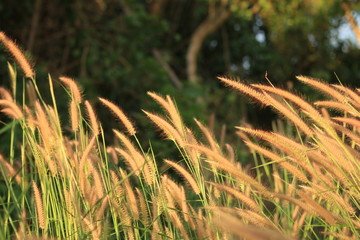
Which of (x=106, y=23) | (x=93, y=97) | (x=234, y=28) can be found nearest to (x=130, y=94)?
(x=93, y=97)

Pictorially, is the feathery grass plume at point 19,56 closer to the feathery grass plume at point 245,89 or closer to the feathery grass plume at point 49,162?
the feathery grass plume at point 49,162

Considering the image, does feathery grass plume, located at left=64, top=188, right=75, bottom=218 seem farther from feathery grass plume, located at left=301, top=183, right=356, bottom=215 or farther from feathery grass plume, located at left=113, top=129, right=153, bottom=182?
feathery grass plume, located at left=301, top=183, right=356, bottom=215

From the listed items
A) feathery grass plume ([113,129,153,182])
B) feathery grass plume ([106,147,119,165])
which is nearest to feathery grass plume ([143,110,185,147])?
feathery grass plume ([113,129,153,182])

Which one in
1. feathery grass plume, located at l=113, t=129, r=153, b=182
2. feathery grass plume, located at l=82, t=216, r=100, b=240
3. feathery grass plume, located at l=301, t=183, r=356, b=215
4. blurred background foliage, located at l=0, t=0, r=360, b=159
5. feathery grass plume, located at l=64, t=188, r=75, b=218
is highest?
blurred background foliage, located at l=0, t=0, r=360, b=159

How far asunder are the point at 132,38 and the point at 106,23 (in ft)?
1.22

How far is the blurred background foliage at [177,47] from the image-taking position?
6832 mm

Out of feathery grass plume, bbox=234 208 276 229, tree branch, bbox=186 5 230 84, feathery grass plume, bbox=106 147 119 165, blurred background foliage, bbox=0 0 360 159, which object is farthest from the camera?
tree branch, bbox=186 5 230 84

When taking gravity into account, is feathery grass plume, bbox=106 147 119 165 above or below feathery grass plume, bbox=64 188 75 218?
above

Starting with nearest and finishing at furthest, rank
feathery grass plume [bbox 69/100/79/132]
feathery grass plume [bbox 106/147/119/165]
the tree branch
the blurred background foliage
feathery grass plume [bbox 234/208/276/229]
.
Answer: feathery grass plume [bbox 234/208/276/229]
feathery grass plume [bbox 69/100/79/132]
feathery grass plume [bbox 106/147/119/165]
the blurred background foliage
the tree branch

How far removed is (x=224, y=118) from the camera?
989cm

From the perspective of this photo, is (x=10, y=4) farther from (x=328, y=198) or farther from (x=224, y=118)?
(x=328, y=198)

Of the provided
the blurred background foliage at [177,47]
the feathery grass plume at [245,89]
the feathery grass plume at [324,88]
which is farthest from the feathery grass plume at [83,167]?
the blurred background foliage at [177,47]

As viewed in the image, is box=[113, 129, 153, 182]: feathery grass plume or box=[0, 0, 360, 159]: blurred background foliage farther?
box=[0, 0, 360, 159]: blurred background foliage

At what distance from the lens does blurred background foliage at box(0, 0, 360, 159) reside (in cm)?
683
